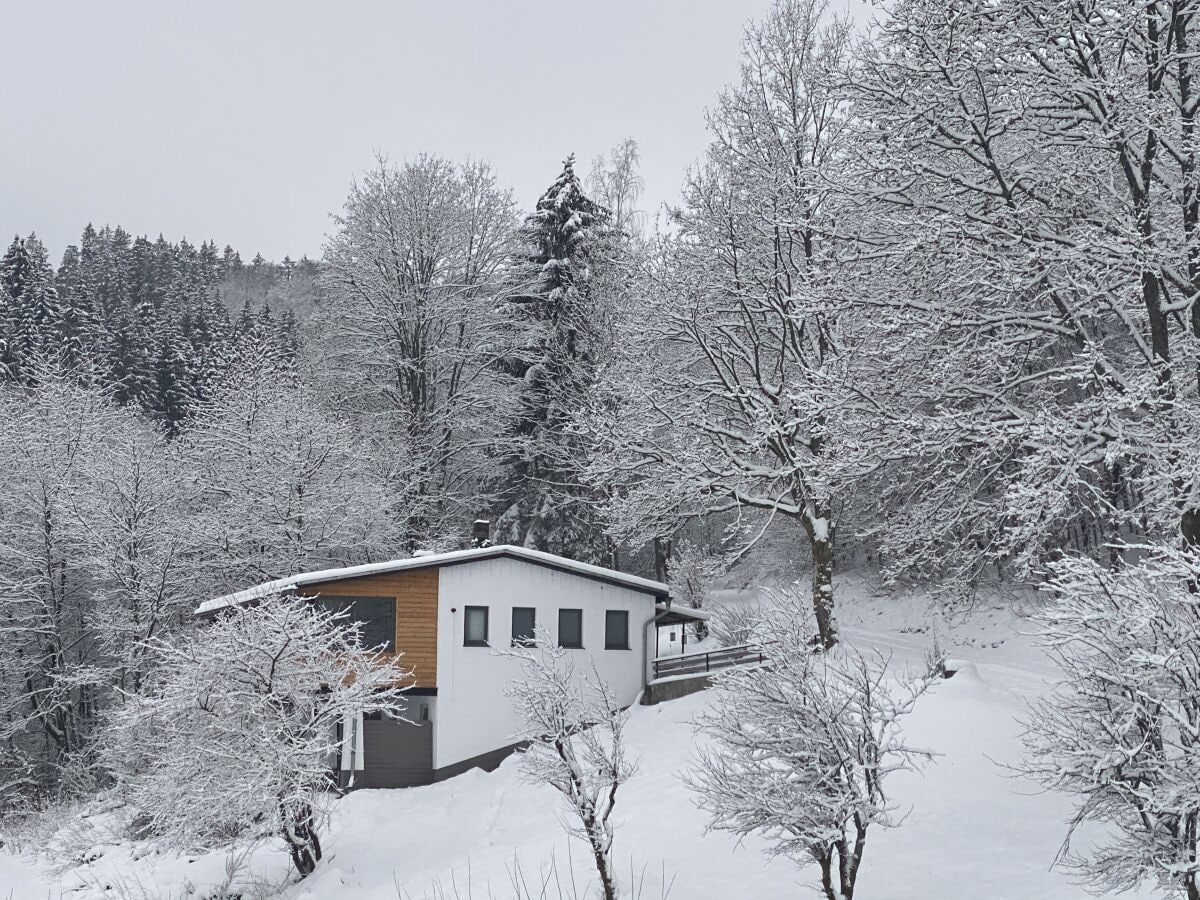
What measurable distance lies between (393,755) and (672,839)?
9.98 metres

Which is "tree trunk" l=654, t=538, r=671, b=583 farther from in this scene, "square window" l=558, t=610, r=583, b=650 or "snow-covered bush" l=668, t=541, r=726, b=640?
"square window" l=558, t=610, r=583, b=650

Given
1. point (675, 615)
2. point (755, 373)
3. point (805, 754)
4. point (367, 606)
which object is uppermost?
point (755, 373)

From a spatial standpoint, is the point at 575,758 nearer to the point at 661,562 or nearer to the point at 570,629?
the point at 570,629

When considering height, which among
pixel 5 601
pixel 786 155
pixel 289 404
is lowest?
pixel 5 601

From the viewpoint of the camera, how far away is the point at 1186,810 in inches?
234

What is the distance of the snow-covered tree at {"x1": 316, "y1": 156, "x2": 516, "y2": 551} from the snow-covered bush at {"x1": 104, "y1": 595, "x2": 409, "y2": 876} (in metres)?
15.2

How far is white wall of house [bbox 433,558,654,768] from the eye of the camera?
21891mm

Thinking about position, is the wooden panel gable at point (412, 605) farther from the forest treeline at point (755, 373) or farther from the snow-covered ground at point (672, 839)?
the forest treeline at point (755, 373)

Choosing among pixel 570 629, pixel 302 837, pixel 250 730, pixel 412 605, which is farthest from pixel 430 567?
pixel 302 837

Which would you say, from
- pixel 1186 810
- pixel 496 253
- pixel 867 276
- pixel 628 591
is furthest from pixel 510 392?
pixel 1186 810

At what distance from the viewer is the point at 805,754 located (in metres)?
8.59

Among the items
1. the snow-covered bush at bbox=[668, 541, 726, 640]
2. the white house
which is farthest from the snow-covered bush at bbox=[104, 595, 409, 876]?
the snow-covered bush at bbox=[668, 541, 726, 640]

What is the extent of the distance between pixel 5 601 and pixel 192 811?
16.7 m

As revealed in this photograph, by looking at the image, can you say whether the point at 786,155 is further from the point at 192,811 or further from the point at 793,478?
the point at 192,811
